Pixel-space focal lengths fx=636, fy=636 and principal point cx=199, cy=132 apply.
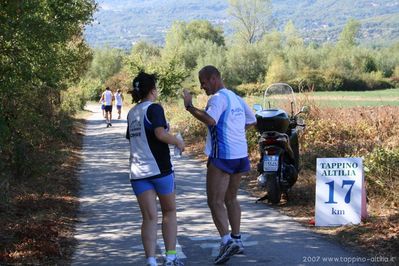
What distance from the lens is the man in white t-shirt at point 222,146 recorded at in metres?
6.77

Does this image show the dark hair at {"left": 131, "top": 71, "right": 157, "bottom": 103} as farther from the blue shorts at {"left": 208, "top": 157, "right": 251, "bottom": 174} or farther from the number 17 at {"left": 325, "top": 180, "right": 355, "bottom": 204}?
the number 17 at {"left": 325, "top": 180, "right": 355, "bottom": 204}

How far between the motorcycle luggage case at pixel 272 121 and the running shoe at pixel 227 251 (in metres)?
3.16

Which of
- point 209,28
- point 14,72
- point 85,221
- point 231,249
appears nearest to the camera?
point 231,249

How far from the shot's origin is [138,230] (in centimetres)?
856

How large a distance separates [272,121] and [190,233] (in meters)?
2.34

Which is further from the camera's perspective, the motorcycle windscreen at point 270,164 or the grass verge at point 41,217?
the motorcycle windscreen at point 270,164

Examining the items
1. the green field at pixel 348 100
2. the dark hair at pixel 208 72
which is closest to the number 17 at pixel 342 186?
the dark hair at pixel 208 72

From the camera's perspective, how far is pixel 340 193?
842 centimetres

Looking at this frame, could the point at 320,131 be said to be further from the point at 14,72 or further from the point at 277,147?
the point at 14,72

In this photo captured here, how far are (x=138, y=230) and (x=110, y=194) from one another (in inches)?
123

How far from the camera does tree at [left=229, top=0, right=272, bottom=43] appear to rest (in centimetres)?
12800

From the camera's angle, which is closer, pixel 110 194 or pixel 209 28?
pixel 110 194

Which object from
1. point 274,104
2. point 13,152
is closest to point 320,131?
point 274,104

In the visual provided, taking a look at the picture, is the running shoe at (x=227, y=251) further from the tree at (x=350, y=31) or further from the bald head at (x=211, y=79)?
the tree at (x=350, y=31)
